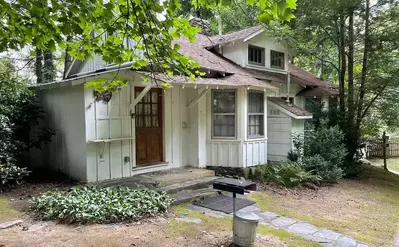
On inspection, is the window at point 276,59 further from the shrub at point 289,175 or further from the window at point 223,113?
the shrub at point 289,175

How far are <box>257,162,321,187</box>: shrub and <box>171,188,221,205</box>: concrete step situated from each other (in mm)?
2197

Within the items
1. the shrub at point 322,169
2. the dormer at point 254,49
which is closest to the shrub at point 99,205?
the shrub at point 322,169

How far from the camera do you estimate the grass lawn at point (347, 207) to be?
17.8 ft

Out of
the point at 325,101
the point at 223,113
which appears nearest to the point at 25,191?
the point at 223,113

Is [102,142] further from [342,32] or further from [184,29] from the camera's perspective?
[342,32]

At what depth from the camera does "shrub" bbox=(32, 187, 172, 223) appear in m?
4.76

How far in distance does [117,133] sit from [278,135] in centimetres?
531

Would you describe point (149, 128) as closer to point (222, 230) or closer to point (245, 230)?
point (222, 230)

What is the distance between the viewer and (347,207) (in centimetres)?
687

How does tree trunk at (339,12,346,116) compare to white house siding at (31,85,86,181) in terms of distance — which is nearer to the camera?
white house siding at (31,85,86,181)

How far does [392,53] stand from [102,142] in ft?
31.6

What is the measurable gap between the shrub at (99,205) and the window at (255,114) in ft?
13.6

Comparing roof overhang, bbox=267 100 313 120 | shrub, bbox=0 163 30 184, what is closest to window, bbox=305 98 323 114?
roof overhang, bbox=267 100 313 120

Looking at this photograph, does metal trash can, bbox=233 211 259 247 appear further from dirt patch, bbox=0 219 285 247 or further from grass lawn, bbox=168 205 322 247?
grass lawn, bbox=168 205 322 247
